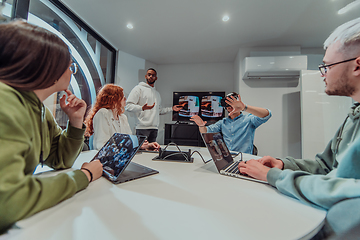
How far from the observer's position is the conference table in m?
0.36

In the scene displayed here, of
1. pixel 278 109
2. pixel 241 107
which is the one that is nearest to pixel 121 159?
pixel 241 107

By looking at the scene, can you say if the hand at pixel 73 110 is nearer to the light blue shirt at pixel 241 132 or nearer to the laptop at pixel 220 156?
the laptop at pixel 220 156

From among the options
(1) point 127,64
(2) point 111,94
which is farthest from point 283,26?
(1) point 127,64

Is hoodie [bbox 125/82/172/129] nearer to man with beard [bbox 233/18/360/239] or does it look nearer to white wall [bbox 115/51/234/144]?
white wall [bbox 115/51/234/144]

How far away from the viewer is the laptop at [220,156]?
779 millimetres

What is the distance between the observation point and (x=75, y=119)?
2.53 ft

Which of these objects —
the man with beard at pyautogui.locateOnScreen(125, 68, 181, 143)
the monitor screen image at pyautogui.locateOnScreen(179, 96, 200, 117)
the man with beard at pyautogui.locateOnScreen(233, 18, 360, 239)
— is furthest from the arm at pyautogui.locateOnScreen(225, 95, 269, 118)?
the monitor screen image at pyautogui.locateOnScreen(179, 96, 200, 117)

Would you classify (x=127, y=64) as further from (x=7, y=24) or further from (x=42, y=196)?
(x=42, y=196)

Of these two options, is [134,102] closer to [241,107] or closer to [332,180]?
[241,107]

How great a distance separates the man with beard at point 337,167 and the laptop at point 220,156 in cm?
4

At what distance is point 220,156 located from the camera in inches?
35.1

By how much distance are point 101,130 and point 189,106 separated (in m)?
2.67

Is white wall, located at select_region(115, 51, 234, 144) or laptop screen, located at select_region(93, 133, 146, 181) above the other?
white wall, located at select_region(115, 51, 234, 144)

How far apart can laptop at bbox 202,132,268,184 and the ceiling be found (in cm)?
191
